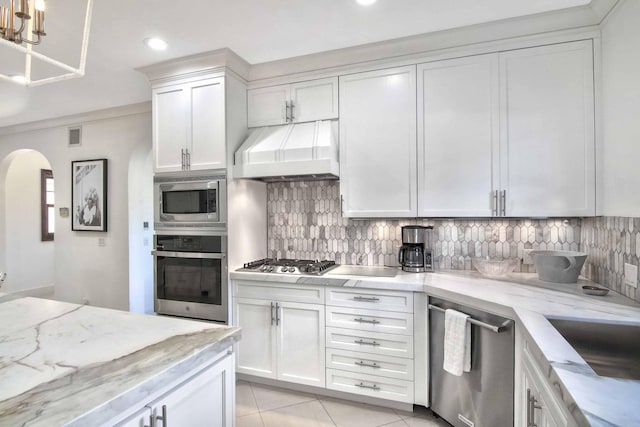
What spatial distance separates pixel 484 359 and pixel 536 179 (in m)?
1.23

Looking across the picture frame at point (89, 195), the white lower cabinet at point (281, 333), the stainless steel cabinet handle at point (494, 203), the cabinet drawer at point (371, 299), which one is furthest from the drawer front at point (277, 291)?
the picture frame at point (89, 195)

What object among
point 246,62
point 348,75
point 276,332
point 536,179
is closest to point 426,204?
point 536,179

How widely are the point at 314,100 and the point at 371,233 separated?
1.24 m

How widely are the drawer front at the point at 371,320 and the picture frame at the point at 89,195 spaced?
10.7ft

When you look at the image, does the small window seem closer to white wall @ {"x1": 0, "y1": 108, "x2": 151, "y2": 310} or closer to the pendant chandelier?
white wall @ {"x1": 0, "y1": 108, "x2": 151, "y2": 310}

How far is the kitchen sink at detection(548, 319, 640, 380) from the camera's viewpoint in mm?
1364

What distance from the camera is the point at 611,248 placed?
6.42ft

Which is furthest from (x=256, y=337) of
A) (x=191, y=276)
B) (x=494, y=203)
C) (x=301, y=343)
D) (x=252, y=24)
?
(x=252, y=24)

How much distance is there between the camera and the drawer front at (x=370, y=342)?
7.37 ft

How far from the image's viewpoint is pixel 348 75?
2645mm

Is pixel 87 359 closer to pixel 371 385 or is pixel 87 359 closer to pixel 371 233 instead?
pixel 371 385

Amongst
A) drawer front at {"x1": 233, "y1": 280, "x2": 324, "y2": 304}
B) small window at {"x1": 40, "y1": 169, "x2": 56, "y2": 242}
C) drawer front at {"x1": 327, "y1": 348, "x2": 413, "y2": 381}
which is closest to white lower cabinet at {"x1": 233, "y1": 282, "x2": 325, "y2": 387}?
drawer front at {"x1": 233, "y1": 280, "x2": 324, "y2": 304}

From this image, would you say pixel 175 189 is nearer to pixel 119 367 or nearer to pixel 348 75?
pixel 348 75

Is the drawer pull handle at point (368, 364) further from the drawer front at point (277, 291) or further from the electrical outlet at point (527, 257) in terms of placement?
the electrical outlet at point (527, 257)
